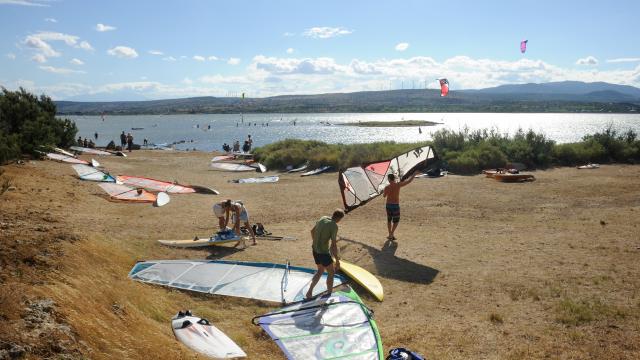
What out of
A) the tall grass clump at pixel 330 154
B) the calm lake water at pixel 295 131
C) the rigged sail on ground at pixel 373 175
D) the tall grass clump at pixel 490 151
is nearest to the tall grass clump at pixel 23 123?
the tall grass clump at pixel 330 154

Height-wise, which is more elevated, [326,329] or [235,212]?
[235,212]

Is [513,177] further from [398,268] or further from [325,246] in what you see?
[325,246]

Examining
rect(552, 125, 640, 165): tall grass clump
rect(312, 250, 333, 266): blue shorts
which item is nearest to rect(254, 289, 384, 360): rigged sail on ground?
rect(312, 250, 333, 266): blue shorts

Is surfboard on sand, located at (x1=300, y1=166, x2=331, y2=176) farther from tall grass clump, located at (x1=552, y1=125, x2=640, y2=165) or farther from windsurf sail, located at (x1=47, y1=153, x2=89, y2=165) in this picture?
tall grass clump, located at (x1=552, y1=125, x2=640, y2=165)

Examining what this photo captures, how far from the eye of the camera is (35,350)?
12.3 ft

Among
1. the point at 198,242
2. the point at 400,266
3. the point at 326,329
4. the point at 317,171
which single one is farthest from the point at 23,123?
the point at 326,329

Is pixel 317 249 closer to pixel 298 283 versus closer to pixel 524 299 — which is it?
pixel 298 283

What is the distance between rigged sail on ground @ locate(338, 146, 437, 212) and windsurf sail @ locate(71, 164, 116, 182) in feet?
33.0

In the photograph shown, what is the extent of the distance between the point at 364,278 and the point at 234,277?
7.17ft

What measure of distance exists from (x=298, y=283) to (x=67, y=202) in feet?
28.9

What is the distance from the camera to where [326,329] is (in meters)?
6.03

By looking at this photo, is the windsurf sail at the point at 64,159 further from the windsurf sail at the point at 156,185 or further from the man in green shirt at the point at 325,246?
the man in green shirt at the point at 325,246

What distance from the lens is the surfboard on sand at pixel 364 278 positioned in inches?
302

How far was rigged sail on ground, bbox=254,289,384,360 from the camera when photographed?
18.1ft
